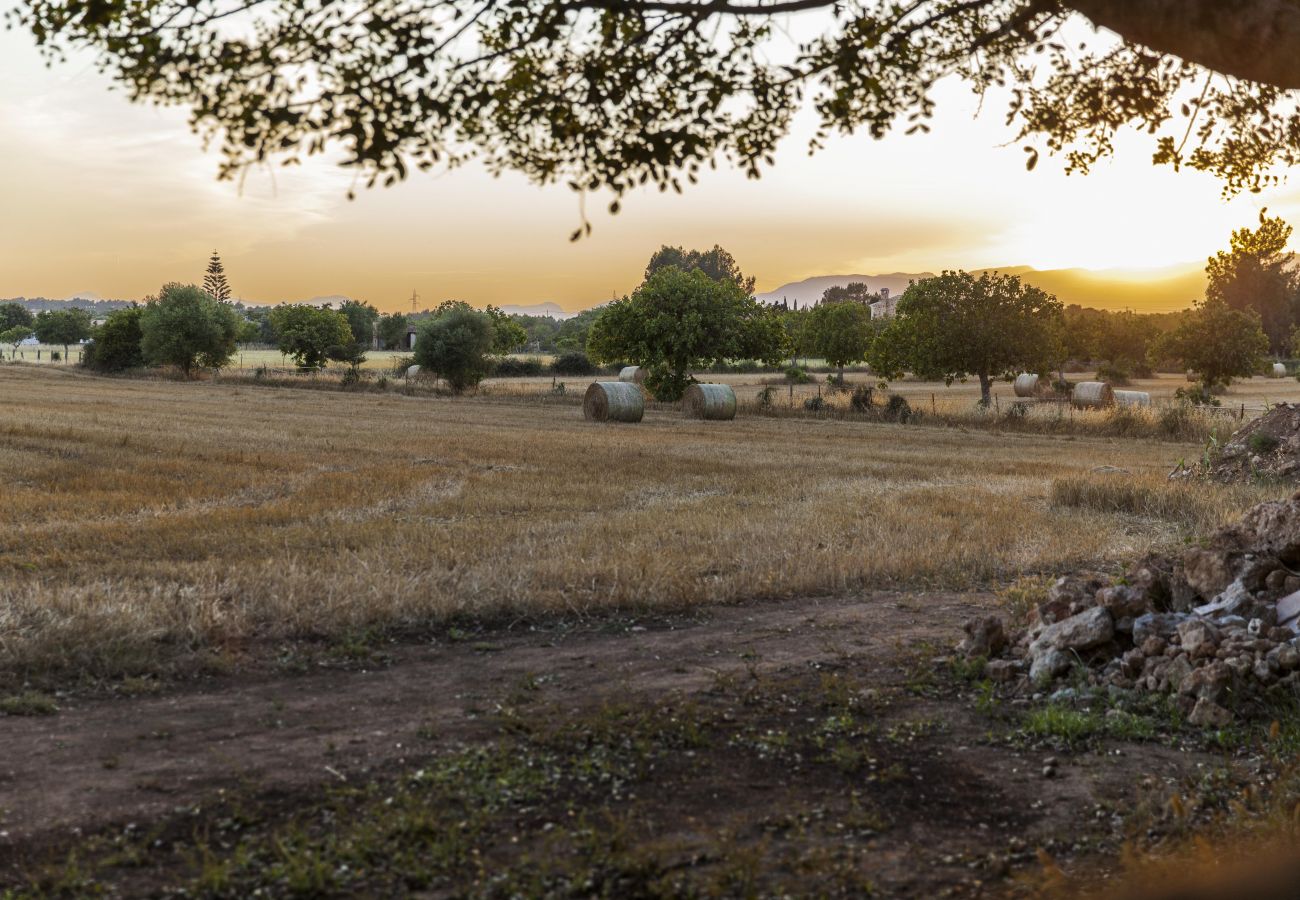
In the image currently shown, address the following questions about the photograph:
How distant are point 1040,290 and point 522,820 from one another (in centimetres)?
5434

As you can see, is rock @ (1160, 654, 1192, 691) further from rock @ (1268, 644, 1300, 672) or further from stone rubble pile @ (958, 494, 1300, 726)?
rock @ (1268, 644, 1300, 672)

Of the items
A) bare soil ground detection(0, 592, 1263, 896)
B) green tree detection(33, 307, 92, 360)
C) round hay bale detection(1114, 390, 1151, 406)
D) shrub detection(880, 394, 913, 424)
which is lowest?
bare soil ground detection(0, 592, 1263, 896)

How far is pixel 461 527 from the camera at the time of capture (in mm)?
14891

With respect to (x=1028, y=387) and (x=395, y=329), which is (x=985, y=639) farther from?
(x=395, y=329)

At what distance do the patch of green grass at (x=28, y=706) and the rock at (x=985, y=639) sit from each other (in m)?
6.90

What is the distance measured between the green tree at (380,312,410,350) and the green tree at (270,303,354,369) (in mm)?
71171

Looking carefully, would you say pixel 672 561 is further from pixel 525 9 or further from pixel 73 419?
pixel 73 419

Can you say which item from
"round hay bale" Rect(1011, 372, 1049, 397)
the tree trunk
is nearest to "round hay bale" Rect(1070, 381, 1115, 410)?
"round hay bale" Rect(1011, 372, 1049, 397)

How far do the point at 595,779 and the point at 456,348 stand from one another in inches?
2553

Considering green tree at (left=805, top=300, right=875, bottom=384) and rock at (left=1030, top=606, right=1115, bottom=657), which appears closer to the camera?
rock at (left=1030, top=606, right=1115, bottom=657)

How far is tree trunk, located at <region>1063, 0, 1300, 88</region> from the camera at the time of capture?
651 centimetres

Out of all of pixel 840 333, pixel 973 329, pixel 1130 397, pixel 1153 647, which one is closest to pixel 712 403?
pixel 973 329

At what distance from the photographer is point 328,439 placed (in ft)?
102

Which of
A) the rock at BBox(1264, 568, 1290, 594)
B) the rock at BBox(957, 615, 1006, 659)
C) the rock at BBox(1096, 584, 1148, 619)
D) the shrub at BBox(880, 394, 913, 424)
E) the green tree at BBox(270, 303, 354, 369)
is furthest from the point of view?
the green tree at BBox(270, 303, 354, 369)
